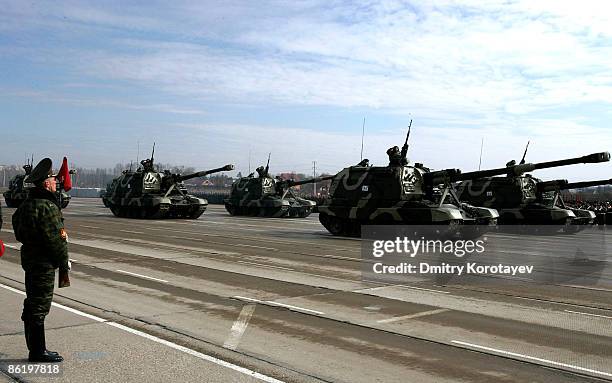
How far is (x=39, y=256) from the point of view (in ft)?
18.4

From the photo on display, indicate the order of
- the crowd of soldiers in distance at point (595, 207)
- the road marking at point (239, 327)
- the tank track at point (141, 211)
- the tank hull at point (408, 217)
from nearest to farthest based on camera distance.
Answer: the road marking at point (239, 327) → the tank hull at point (408, 217) → the tank track at point (141, 211) → the crowd of soldiers in distance at point (595, 207)

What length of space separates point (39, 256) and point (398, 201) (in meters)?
17.7

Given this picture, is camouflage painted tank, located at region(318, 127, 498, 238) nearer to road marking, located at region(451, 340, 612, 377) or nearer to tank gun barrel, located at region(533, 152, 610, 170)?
tank gun barrel, located at region(533, 152, 610, 170)

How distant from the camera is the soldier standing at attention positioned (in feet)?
18.3

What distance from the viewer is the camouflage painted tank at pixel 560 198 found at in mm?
29589

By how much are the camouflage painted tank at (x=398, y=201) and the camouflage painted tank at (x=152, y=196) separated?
11819mm

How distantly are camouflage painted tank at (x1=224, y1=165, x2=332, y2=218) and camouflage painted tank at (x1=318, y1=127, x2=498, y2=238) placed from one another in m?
14.4

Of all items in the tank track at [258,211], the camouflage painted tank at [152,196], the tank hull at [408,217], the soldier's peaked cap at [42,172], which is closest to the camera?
the soldier's peaked cap at [42,172]

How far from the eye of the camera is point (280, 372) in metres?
5.71

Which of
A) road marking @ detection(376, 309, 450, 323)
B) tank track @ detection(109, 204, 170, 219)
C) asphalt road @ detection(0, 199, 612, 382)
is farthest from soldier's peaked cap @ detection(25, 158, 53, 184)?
tank track @ detection(109, 204, 170, 219)

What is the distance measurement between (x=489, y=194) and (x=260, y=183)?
49.4 feet

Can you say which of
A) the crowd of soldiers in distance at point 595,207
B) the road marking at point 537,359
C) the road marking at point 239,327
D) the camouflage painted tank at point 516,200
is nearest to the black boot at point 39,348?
the road marking at point 239,327

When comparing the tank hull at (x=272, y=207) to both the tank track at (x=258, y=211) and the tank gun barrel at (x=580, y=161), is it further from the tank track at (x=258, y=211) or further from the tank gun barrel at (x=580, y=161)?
the tank gun barrel at (x=580, y=161)

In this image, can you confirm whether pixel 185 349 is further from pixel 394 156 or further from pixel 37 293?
pixel 394 156
